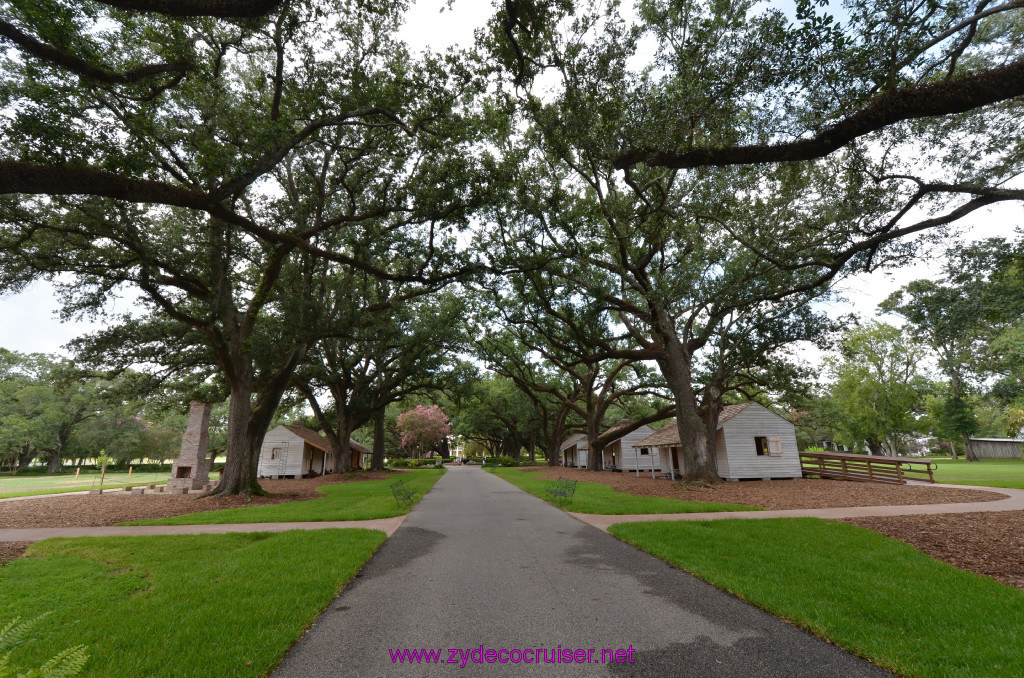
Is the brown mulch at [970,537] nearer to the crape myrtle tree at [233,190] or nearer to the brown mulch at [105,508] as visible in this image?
the crape myrtle tree at [233,190]

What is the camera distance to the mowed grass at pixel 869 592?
4.06 metres

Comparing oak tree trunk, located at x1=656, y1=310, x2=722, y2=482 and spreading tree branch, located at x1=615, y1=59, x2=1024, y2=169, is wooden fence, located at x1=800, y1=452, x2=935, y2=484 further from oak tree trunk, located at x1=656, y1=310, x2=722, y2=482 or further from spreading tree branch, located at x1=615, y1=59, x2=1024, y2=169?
spreading tree branch, located at x1=615, y1=59, x2=1024, y2=169

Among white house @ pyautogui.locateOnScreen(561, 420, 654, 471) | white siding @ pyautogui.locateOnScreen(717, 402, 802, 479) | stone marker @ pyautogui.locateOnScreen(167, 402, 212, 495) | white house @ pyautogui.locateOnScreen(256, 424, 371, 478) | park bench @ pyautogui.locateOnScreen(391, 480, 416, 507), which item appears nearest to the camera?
park bench @ pyautogui.locateOnScreen(391, 480, 416, 507)

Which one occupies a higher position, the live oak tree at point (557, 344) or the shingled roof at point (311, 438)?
the live oak tree at point (557, 344)

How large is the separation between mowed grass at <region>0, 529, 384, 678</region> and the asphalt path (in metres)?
0.44

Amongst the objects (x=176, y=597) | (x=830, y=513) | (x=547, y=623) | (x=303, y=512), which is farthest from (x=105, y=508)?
(x=830, y=513)

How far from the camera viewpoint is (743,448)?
23609 millimetres

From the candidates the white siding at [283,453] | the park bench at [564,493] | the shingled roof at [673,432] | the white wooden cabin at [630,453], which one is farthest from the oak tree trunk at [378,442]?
the park bench at [564,493]

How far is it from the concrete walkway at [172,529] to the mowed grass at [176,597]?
1.03 meters

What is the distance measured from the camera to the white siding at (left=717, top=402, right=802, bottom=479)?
2345cm

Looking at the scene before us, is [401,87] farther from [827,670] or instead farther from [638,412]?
[638,412]

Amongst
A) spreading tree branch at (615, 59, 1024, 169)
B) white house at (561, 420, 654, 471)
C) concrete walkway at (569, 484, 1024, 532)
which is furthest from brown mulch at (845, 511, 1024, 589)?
white house at (561, 420, 654, 471)

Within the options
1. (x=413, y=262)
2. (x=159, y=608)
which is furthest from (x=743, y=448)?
(x=159, y=608)

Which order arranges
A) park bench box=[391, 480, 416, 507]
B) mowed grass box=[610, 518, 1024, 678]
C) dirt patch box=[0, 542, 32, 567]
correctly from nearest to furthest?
1. mowed grass box=[610, 518, 1024, 678]
2. dirt patch box=[0, 542, 32, 567]
3. park bench box=[391, 480, 416, 507]
